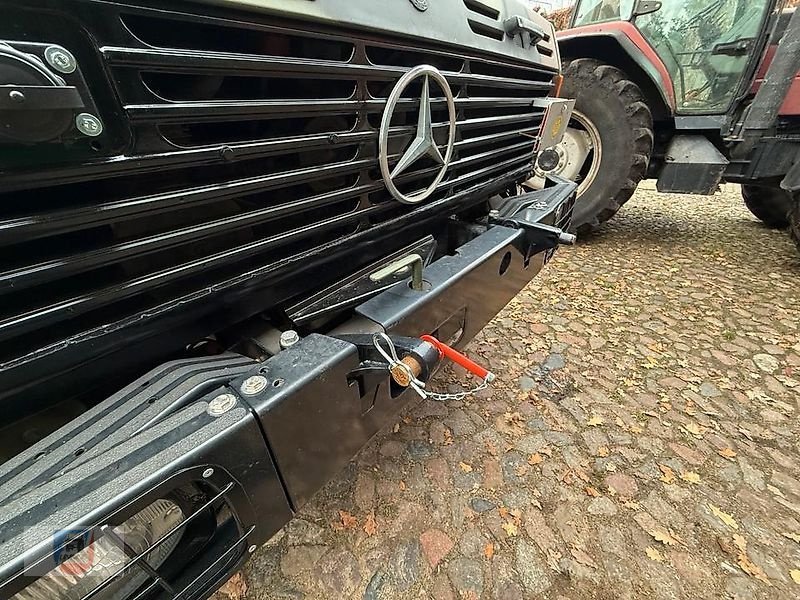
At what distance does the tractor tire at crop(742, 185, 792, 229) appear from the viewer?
16.8 feet

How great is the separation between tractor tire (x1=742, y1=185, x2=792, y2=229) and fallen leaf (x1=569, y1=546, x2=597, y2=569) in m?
5.67

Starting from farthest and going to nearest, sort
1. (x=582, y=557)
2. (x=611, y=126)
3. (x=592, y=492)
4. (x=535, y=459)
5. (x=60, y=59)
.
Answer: (x=611, y=126), (x=535, y=459), (x=592, y=492), (x=582, y=557), (x=60, y=59)

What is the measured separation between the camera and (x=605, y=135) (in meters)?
4.11

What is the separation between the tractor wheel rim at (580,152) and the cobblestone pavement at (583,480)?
72.2 inches

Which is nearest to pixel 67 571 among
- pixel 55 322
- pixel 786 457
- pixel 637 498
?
pixel 55 322

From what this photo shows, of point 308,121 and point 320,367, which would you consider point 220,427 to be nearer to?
point 320,367

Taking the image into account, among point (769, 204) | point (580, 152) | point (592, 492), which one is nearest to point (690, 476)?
point (592, 492)

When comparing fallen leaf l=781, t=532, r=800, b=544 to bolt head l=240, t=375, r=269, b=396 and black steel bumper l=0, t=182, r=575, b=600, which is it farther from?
bolt head l=240, t=375, r=269, b=396

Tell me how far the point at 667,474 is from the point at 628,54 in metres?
4.04

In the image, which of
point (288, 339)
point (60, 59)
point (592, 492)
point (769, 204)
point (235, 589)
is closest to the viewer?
point (60, 59)

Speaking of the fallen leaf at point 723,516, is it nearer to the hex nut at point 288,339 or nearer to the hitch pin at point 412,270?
the hitch pin at point 412,270

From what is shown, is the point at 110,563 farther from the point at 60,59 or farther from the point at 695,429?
the point at 695,429

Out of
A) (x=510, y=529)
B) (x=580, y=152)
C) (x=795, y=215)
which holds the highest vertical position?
(x=580, y=152)

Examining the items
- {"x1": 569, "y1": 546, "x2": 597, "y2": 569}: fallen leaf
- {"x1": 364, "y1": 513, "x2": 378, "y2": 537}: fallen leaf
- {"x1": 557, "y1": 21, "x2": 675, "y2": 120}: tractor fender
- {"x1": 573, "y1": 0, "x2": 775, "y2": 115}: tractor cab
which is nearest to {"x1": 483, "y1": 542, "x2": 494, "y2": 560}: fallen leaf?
{"x1": 569, "y1": 546, "x2": 597, "y2": 569}: fallen leaf
